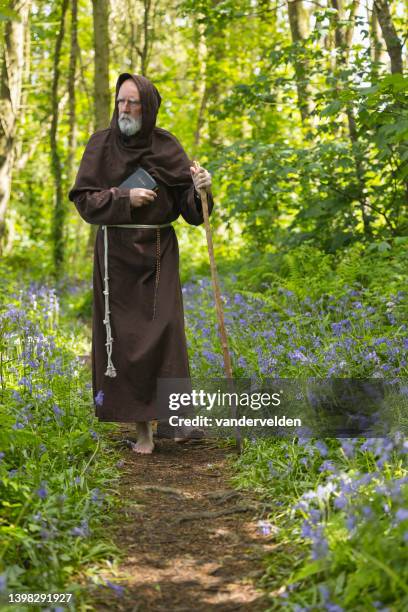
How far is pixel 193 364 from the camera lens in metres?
7.17

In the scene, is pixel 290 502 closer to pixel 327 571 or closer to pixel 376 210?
pixel 327 571

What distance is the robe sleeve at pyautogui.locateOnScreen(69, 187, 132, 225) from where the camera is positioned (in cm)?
543

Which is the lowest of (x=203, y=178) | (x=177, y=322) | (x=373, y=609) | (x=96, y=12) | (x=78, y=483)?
(x=373, y=609)

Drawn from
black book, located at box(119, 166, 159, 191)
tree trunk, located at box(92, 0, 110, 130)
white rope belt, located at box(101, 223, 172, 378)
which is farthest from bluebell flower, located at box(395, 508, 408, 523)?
tree trunk, located at box(92, 0, 110, 130)

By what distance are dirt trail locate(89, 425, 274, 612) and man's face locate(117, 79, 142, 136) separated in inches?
94.0

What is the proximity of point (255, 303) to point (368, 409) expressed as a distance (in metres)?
3.41

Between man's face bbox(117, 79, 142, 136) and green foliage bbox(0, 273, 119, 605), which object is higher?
man's face bbox(117, 79, 142, 136)

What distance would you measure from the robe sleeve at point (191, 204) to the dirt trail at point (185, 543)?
5.87 feet

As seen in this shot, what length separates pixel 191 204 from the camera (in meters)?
5.74

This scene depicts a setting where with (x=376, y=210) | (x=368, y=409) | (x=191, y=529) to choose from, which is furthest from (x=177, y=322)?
(x=376, y=210)

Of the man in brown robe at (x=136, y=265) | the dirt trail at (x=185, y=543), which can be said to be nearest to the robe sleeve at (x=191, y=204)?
the man in brown robe at (x=136, y=265)

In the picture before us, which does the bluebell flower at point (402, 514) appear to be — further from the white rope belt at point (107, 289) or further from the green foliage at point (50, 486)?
the white rope belt at point (107, 289)

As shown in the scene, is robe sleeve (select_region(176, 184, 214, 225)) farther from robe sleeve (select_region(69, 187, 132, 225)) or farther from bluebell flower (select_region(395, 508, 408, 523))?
bluebell flower (select_region(395, 508, 408, 523))

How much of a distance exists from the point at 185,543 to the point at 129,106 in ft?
10.2
